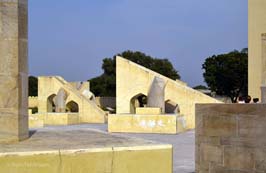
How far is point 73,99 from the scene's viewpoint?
90.7 feet

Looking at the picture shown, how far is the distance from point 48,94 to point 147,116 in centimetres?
1450

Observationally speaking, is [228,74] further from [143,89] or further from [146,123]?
[146,123]

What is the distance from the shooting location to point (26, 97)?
13.2 ft

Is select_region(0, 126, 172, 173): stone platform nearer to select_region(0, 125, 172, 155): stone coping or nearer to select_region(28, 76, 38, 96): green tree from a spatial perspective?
select_region(0, 125, 172, 155): stone coping

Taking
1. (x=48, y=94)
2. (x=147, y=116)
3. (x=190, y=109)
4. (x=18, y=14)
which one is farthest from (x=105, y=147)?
(x=48, y=94)

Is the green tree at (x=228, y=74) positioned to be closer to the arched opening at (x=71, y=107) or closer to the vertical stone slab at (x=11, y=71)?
the arched opening at (x=71, y=107)

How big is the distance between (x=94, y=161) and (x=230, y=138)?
3188 mm

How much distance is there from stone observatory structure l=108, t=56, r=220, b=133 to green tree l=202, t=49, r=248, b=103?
22613 mm

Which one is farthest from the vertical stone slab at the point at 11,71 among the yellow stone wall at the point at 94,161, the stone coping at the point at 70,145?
the yellow stone wall at the point at 94,161

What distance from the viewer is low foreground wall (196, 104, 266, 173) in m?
5.77

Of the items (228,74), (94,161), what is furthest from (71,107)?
(94,161)

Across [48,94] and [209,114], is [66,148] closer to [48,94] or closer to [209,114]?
[209,114]

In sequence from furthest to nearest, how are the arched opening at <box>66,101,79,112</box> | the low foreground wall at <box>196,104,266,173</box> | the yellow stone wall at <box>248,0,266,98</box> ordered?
the arched opening at <box>66,101,79,112</box> → the yellow stone wall at <box>248,0,266,98</box> → the low foreground wall at <box>196,104,266,173</box>

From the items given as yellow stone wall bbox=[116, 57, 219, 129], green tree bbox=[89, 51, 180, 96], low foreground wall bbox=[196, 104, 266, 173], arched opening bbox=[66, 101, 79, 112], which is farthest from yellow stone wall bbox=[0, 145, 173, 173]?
green tree bbox=[89, 51, 180, 96]
